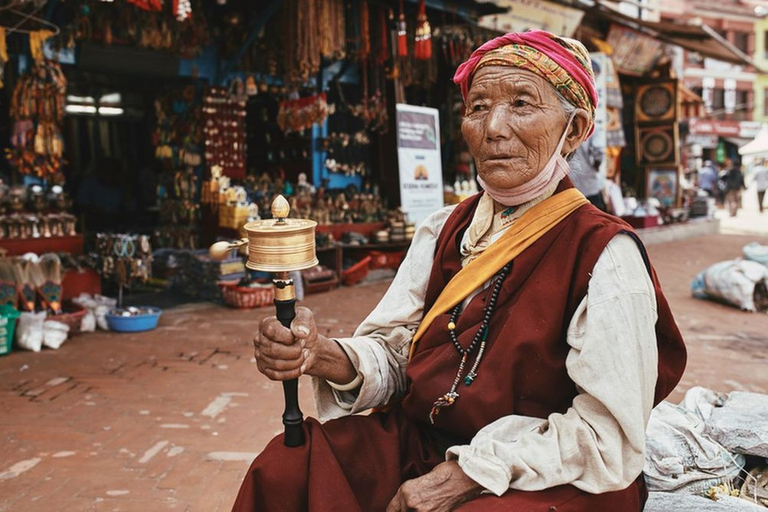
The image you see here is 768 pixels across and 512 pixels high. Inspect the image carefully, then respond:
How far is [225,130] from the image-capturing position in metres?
8.11

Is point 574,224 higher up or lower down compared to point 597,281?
higher up

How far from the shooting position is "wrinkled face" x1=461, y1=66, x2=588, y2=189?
5.42 ft

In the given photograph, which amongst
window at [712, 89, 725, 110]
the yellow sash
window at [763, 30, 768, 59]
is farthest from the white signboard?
window at [763, 30, 768, 59]

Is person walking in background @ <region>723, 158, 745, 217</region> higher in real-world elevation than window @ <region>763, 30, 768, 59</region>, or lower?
lower

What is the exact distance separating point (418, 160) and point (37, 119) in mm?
4487

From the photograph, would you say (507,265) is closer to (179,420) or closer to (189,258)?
(179,420)

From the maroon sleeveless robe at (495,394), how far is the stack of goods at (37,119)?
585cm

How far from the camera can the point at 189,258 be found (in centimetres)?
755

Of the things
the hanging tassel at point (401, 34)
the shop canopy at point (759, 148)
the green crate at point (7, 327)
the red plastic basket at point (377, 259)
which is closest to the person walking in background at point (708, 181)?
the shop canopy at point (759, 148)

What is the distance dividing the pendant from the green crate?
4.46m

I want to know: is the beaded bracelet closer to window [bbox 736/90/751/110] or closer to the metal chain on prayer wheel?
the metal chain on prayer wheel

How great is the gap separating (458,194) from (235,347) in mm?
5524

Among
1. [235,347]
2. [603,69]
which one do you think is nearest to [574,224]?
[235,347]

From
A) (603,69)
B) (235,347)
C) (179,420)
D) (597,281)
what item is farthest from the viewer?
(603,69)
